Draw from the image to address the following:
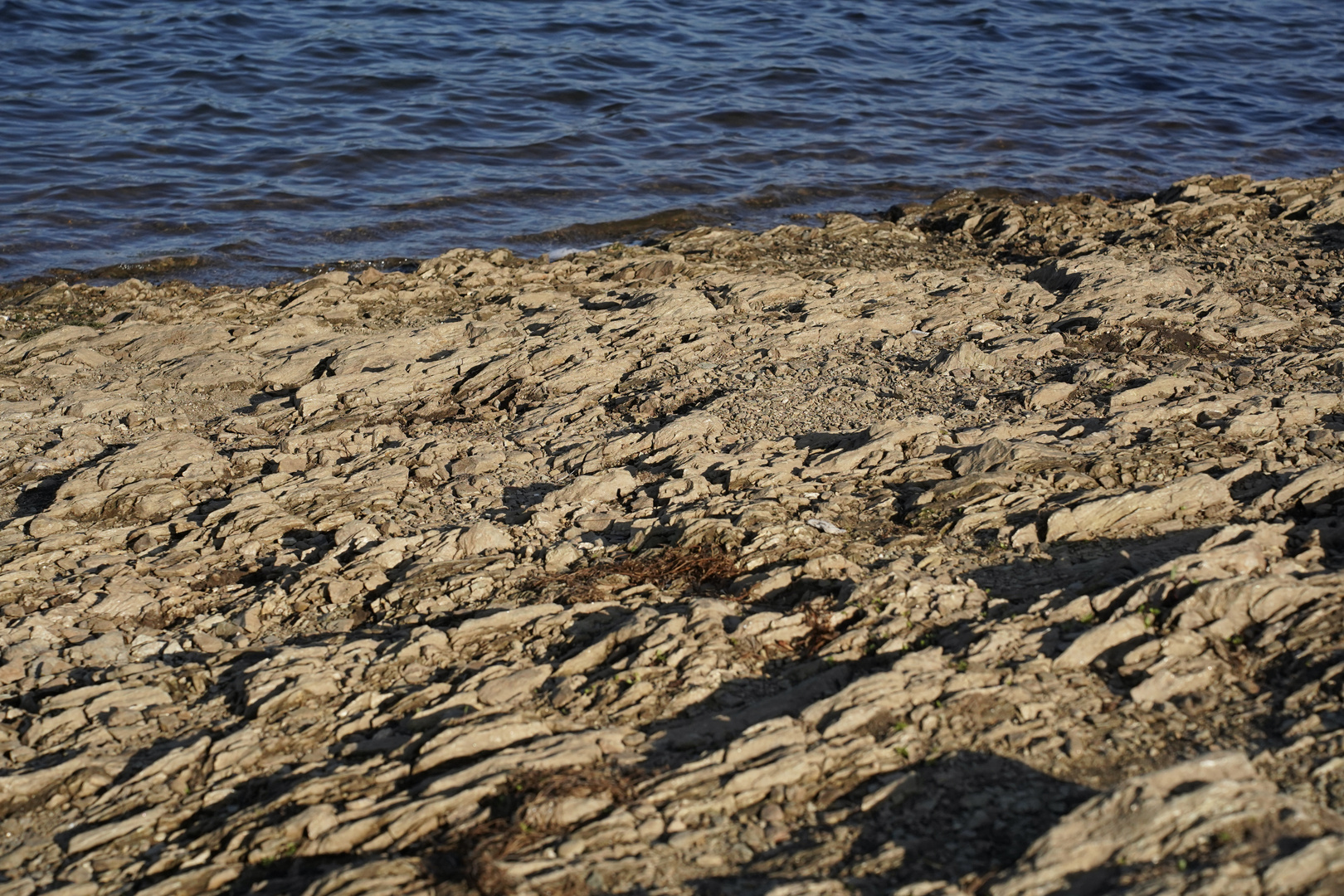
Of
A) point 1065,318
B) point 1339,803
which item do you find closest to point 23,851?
point 1339,803

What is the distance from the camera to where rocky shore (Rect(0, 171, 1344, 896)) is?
14.1ft

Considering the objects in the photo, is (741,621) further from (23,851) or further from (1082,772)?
(23,851)

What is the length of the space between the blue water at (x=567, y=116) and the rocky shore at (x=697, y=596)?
16.1 feet

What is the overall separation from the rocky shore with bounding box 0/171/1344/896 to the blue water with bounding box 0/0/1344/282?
489 centimetres

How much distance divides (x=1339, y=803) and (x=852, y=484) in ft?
11.1

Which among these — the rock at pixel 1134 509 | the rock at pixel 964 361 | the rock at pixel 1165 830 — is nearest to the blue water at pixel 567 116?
the rock at pixel 964 361

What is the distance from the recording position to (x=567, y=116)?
19203 millimetres

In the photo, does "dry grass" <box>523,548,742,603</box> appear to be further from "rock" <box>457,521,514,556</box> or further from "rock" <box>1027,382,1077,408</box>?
"rock" <box>1027,382,1077,408</box>

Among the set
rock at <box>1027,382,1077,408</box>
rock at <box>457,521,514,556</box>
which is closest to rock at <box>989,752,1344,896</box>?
rock at <box>457,521,514,556</box>

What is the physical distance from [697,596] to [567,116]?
48.5 feet

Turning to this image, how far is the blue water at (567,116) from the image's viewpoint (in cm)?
1509

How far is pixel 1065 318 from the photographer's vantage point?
31.1 feet

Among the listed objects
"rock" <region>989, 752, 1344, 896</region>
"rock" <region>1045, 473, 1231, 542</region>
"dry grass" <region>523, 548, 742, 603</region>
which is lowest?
"dry grass" <region>523, 548, 742, 603</region>

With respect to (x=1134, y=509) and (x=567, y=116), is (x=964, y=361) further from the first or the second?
(x=567, y=116)
